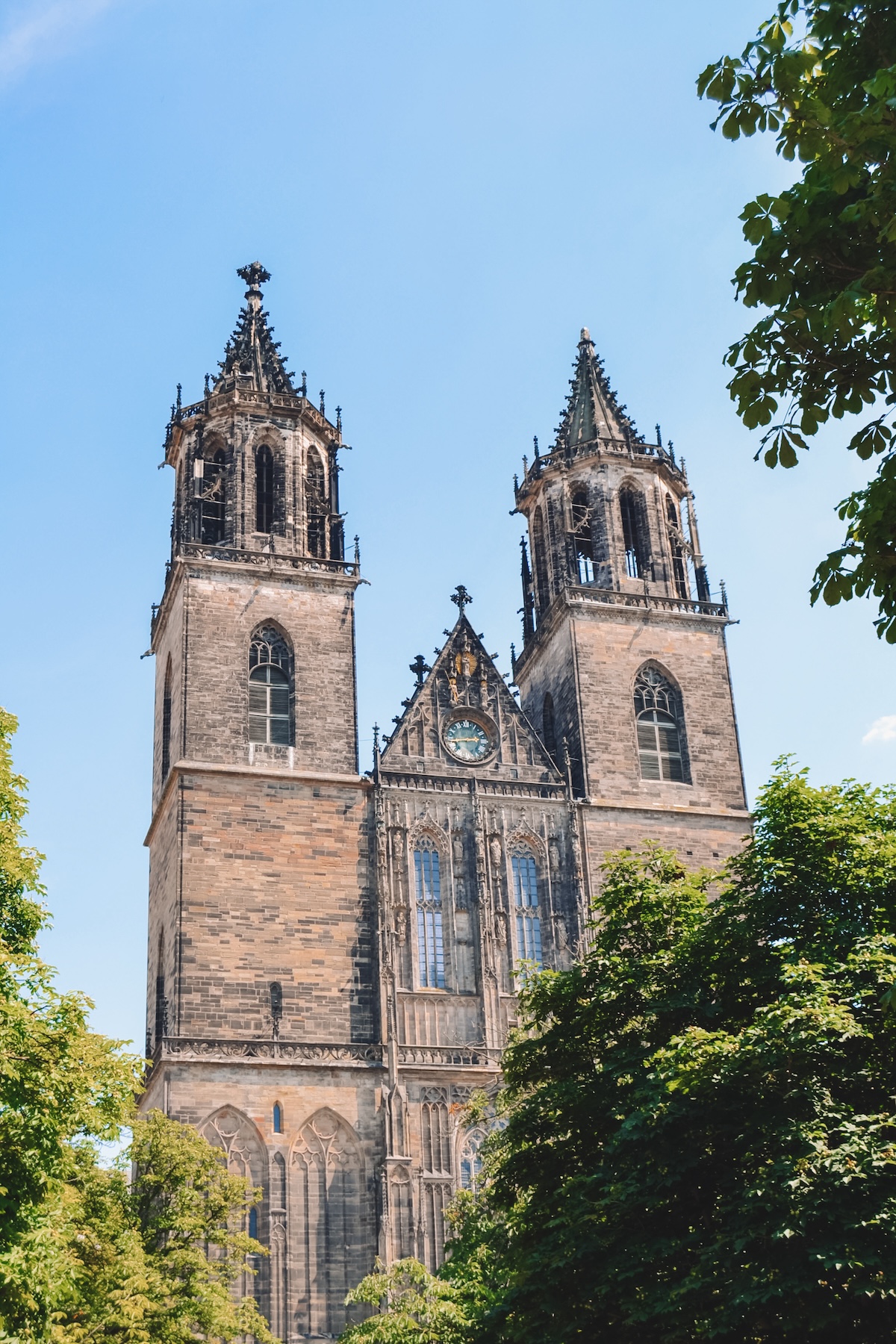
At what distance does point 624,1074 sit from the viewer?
20516 millimetres

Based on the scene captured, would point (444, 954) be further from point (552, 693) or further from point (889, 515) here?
point (889, 515)

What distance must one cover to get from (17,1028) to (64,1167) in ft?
6.03

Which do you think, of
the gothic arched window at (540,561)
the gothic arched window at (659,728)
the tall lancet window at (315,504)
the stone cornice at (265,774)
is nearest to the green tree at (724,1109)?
the stone cornice at (265,774)

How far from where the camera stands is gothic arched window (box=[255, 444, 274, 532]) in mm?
42969

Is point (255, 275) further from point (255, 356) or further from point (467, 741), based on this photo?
point (467, 741)

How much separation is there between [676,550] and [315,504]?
34.4 ft

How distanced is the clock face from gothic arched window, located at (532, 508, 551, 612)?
242 inches

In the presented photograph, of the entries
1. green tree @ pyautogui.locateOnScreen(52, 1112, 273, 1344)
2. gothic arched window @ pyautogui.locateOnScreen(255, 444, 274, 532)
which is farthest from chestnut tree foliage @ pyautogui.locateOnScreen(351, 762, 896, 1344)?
gothic arched window @ pyautogui.locateOnScreen(255, 444, 274, 532)

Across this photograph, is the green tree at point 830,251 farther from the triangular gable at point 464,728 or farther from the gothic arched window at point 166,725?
the gothic arched window at point 166,725

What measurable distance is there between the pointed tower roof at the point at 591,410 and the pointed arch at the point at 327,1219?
2129 centimetres

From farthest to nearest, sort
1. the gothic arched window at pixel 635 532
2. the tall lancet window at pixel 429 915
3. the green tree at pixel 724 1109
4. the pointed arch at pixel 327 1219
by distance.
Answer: the gothic arched window at pixel 635 532
the tall lancet window at pixel 429 915
the pointed arch at pixel 327 1219
the green tree at pixel 724 1109

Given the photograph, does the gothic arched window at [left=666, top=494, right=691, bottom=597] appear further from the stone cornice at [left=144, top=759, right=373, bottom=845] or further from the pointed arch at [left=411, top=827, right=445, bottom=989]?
the stone cornice at [left=144, top=759, right=373, bottom=845]

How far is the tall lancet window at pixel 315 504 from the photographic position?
43031 millimetres

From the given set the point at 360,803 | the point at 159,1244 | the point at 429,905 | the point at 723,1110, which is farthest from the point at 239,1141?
the point at 723,1110
